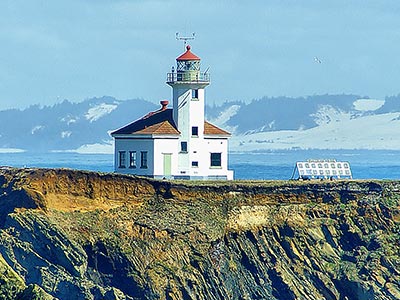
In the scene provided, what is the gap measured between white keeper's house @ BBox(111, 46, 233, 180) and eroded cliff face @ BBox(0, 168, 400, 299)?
4278mm

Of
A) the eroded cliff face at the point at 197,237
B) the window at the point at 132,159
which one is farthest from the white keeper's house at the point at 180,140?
the eroded cliff face at the point at 197,237

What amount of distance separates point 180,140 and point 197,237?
760 cm

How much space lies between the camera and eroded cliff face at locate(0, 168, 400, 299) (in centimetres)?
5081

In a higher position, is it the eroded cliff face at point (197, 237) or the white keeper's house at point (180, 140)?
the white keeper's house at point (180, 140)

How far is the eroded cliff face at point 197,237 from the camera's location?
50.8 meters

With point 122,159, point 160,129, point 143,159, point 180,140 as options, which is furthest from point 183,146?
point 122,159

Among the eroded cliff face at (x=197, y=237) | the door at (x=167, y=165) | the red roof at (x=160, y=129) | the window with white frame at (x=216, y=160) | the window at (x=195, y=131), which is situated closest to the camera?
the eroded cliff face at (x=197, y=237)

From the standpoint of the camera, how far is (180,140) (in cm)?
6006

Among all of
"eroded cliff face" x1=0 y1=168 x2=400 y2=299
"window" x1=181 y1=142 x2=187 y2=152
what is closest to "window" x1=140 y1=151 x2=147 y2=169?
"window" x1=181 y1=142 x2=187 y2=152

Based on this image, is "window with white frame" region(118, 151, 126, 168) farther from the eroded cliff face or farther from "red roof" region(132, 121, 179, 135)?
the eroded cliff face

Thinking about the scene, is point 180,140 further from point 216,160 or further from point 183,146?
point 216,160

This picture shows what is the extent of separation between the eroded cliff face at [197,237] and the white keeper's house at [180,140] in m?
4.28

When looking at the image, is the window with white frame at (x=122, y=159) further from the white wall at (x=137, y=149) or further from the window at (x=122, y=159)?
the white wall at (x=137, y=149)

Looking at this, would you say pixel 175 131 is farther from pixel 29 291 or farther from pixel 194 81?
pixel 29 291
